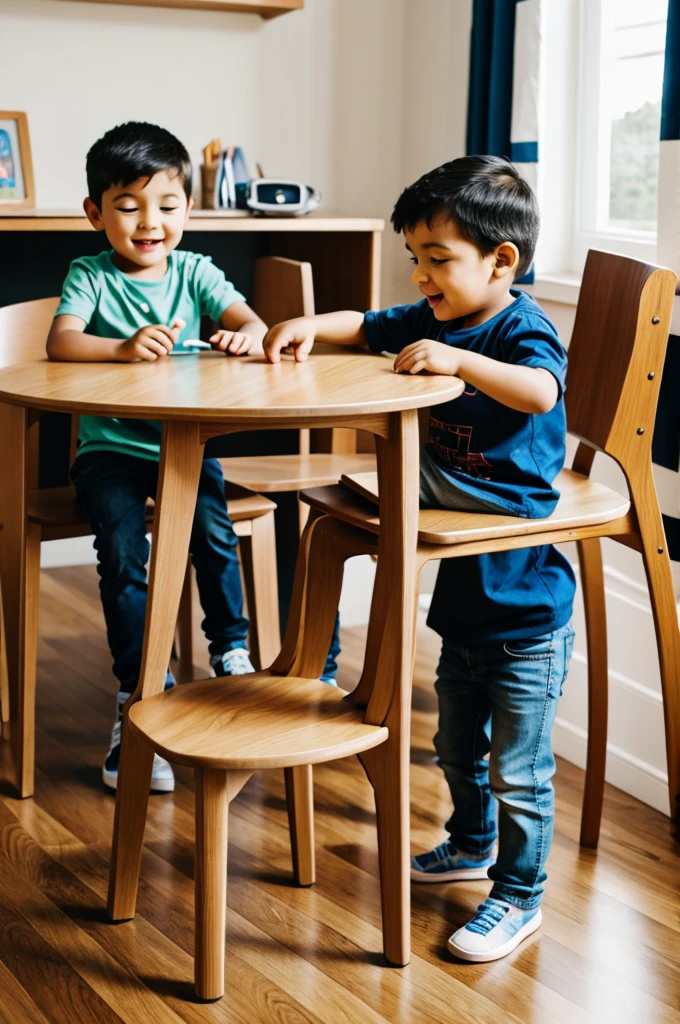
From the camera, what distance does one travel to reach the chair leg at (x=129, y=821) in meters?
1.49

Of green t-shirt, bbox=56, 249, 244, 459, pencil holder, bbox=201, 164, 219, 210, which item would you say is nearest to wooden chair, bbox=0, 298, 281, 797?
green t-shirt, bbox=56, 249, 244, 459

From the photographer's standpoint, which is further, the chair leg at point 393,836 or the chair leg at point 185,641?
the chair leg at point 185,641

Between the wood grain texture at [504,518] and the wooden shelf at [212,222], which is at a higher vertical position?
the wooden shelf at [212,222]

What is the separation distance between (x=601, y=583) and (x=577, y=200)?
45.1 inches

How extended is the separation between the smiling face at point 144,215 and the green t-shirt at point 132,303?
50mm

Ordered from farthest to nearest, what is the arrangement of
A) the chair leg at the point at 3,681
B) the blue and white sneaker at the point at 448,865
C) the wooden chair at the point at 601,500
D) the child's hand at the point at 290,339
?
the chair leg at the point at 3,681 < the blue and white sneaker at the point at 448,865 < the child's hand at the point at 290,339 < the wooden chair at the point at 601,500

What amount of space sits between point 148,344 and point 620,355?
0.65 metres

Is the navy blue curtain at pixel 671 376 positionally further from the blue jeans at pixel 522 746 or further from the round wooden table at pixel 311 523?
the round wooden table at pixel 311 523

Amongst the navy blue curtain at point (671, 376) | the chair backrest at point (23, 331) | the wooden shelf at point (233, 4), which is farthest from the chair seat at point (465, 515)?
the wooden shelf at point (233, 4)

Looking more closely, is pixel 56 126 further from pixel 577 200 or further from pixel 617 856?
pixel 617 856

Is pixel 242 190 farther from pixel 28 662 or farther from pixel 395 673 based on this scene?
pixel 395 673

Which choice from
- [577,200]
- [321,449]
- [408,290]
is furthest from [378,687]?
[408,290]

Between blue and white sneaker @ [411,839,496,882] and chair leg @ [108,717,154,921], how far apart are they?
41 centimetres

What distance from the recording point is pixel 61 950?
58.9 inches
